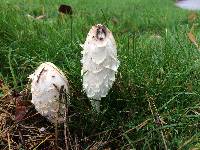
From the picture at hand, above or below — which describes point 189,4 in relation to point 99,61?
below

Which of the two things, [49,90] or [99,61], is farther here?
[49,90]

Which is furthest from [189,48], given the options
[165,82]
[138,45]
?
[165,82]

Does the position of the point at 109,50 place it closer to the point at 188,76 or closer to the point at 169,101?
the point at 169,101

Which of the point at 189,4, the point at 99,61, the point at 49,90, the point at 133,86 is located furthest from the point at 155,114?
the point at 189,4

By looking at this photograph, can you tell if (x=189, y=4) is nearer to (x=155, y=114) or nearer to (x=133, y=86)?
(x=133, y=86)

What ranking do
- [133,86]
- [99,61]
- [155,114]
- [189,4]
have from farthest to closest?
1. [189,4]
2. [133,86]
3. [155,114]
4. [99,61]

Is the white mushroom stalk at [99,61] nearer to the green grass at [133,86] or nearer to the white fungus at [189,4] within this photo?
the green grass at [133,86]

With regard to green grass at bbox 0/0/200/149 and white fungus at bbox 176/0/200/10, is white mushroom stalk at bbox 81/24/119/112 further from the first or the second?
white fungus at bbox 176/0/200/10
